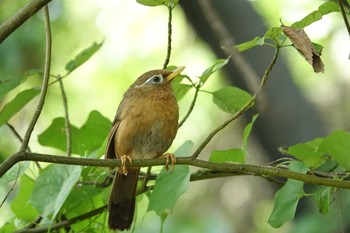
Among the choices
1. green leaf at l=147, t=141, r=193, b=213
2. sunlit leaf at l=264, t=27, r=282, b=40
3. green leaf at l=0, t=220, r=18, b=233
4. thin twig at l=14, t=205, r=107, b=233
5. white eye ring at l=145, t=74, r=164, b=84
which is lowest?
green leaf at l=147, t=141, r=193, b=213

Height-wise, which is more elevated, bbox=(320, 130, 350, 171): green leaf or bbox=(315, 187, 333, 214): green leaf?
bbox=(320, 130, 350, 171): green leaf

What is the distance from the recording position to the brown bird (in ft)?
11.6

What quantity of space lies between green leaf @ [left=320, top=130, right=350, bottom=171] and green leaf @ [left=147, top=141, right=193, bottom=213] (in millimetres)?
525

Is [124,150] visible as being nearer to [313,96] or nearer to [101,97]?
[313,96]

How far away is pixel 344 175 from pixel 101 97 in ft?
19.1

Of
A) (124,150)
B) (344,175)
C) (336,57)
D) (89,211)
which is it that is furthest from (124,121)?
(336,57)

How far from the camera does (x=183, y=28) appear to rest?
8.15 metres

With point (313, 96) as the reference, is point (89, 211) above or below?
above

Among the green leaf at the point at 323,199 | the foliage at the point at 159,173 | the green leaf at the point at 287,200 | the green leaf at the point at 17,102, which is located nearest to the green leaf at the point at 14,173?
the foliage at the point at 159,173

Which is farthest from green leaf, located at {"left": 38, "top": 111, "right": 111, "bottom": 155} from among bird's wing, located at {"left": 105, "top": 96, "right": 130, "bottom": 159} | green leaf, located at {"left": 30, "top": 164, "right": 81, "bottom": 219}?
green leaf, located at {"left": 30, "top": 164, "right": 81, "bottom": 219}

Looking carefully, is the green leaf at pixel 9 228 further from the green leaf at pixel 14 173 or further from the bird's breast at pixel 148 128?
the bird's breast at pixel 148 128

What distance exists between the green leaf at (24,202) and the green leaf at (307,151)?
3.45ft

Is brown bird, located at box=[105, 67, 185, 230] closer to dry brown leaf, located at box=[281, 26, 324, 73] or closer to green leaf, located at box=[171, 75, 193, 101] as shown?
green leaf, located at box=[171, 75, 193, 101]

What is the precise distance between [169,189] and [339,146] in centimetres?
63
